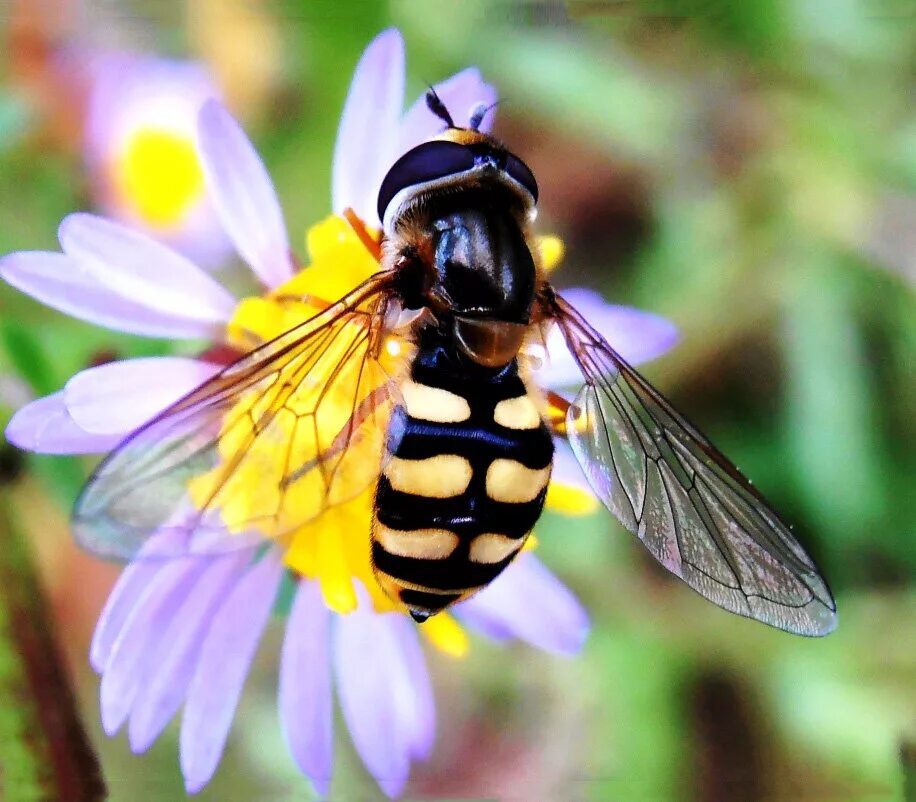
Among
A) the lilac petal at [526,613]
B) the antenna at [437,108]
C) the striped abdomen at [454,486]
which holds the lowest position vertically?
the lilac petal at [526,613]

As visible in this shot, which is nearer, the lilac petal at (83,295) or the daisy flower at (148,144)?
the lilac petal at (83,295)

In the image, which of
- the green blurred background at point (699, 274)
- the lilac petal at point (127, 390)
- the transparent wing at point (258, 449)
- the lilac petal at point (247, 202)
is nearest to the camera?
the transparent wing at point (258, 449)

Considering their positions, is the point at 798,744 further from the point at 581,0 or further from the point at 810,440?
the point at 581,0

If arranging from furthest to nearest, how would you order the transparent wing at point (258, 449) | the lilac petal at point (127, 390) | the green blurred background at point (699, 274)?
the green blurred background at point (699, 274) < the lilac petal at point (127, 390) < the transparent wing at point (258, 449)

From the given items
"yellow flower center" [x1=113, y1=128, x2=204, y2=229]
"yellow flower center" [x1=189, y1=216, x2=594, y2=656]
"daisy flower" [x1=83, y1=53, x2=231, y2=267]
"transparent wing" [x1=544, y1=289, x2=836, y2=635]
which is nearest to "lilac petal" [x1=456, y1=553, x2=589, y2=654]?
"yellow flower center" [x1=189, y1=216, x2=594, y2=656]

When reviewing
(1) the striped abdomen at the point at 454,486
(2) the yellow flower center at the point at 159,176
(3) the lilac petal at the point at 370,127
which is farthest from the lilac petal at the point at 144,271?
(2) the yellow flower center at the point at 159,176

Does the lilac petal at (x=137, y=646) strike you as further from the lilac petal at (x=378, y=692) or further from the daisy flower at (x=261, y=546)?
the lilac petal at (x=378, y=692)

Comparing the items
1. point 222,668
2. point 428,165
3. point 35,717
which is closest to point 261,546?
point 222,668

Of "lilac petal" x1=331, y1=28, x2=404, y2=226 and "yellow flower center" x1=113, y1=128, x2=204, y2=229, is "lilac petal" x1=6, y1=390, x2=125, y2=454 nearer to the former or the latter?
"lilac petal" x1=331, y1=28, x2=404, y2=226

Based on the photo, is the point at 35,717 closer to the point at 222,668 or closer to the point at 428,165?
the point at 222,668
